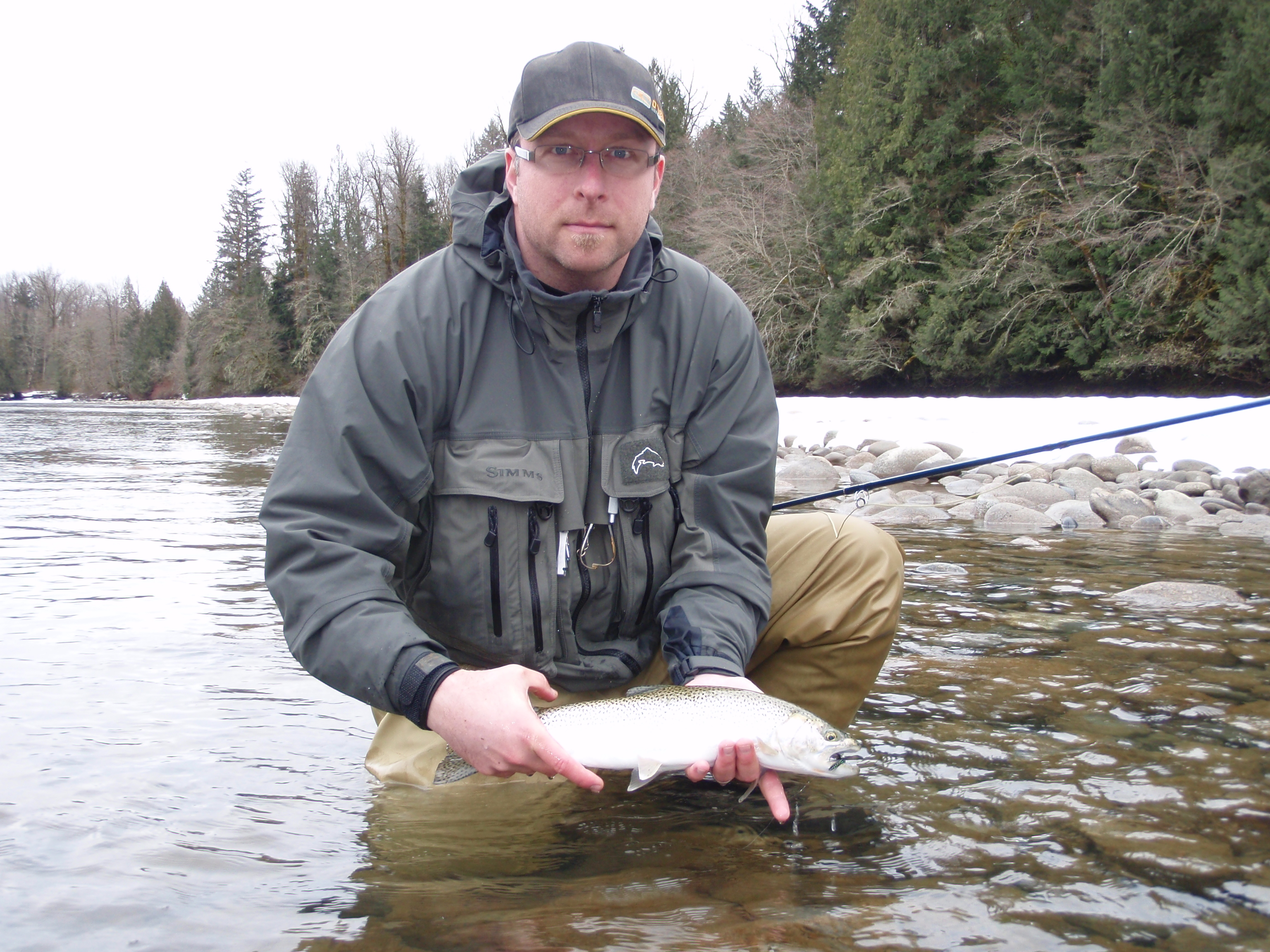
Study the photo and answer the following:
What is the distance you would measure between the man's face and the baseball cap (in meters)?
0.03

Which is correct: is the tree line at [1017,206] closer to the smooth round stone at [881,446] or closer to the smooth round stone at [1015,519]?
the smooth round stone at [881,446]

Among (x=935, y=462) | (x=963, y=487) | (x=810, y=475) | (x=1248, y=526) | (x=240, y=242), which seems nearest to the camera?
(x=1248, y=526)

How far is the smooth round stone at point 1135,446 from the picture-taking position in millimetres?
12258

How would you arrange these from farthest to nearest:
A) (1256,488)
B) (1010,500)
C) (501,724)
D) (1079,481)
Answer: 1. (1079,481)
2. (1010,500)
3. (1256,488)
4. (501,724)

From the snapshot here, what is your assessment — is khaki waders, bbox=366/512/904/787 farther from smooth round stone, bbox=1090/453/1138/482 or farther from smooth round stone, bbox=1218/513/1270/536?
smooth round stone, bbox=1090/453/1138/482

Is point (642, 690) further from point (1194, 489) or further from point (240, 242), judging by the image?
point (240, 242)

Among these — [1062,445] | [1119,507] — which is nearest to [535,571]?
[1062,445]

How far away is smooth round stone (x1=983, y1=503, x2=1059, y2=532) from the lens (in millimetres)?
8984

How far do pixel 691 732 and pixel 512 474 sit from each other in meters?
0.86

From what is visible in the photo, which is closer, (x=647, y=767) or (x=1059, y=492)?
(x=647, y=767)

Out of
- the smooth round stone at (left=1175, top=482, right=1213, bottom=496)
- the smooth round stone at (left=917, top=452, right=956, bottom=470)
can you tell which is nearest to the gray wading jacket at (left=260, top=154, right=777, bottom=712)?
the smooth round stone at (left=1175, top=482, right=1213, bottom=496)

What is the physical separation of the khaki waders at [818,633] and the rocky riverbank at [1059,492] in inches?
180

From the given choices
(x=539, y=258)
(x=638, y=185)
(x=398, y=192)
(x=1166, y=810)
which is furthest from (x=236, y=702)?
(x=398, y=192)

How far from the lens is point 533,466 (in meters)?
2.81
